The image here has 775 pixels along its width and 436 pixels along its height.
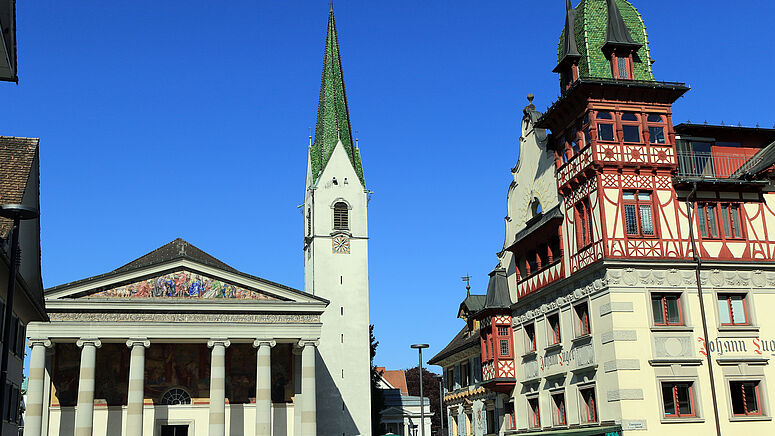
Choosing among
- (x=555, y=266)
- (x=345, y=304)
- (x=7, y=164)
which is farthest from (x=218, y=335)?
(x=7, y=164)

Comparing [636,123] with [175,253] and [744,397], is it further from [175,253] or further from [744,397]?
[175,253]

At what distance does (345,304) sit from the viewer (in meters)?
61.1

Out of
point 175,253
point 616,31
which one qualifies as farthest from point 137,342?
point 616,31

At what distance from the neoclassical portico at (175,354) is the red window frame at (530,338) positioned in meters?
14.6

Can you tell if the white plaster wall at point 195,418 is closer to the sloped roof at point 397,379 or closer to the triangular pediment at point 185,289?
the triangular pediment at point 185,289

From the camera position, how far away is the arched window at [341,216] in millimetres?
63469

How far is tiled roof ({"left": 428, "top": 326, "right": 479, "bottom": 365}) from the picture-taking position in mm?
44075

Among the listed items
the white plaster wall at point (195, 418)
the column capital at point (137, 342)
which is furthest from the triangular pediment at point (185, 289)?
the white plaster wall at point (195, 418)

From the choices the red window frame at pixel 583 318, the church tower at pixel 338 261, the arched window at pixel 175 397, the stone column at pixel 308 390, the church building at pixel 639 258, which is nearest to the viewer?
the church building at pixel 639 258

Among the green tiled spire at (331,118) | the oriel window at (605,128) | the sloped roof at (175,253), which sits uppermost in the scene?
the green tiled spire at (331,118)

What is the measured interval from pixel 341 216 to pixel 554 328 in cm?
3229

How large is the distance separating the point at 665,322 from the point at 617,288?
216cm

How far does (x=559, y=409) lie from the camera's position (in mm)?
32594

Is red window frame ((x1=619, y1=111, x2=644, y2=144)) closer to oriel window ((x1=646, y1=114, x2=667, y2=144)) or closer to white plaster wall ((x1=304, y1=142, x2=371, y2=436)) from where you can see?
oriel window ((x1=646, y1=114, x2=667, y2=144))
